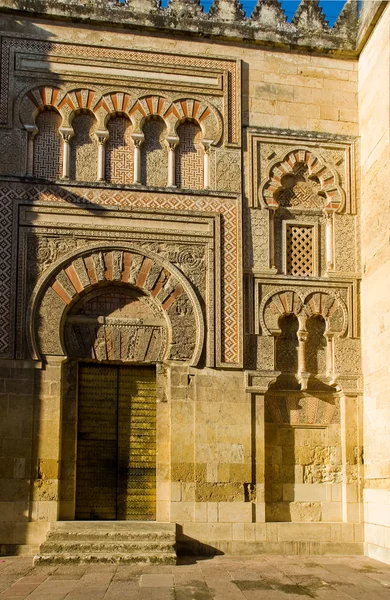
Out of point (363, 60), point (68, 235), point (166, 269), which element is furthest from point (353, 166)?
point (68, 235)

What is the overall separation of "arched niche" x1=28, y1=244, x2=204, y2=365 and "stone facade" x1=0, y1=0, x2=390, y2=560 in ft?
0.06

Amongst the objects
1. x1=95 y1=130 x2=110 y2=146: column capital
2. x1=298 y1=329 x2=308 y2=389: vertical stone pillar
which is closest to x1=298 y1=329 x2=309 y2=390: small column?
x1=298 y1=329 x2=308 y2=389: vertical stone pillar

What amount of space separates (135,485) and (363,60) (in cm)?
594

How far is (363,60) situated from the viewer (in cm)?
1026

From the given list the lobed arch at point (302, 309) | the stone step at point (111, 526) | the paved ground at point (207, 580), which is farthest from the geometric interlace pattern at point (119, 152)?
the paved ground at point (207, 580)

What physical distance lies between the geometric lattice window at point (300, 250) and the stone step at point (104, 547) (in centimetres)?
359

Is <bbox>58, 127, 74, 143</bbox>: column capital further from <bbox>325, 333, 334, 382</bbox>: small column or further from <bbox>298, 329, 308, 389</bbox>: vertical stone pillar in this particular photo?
<bbox>325, 333, 334, 382</bbox>: small column

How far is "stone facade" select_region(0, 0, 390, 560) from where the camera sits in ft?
29.6

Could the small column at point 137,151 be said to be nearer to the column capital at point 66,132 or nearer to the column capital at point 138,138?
the column capital at point 138,138

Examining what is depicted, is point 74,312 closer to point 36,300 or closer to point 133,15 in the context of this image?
point 36,300

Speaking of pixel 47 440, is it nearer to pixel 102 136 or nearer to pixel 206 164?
pixel 102 136

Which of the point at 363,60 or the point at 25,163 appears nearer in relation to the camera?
the point at 25,163

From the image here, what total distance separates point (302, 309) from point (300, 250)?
2.56 ft

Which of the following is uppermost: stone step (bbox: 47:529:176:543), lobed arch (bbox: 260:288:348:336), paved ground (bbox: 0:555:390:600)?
lobed arch (bbox: 260:288:348:336)
